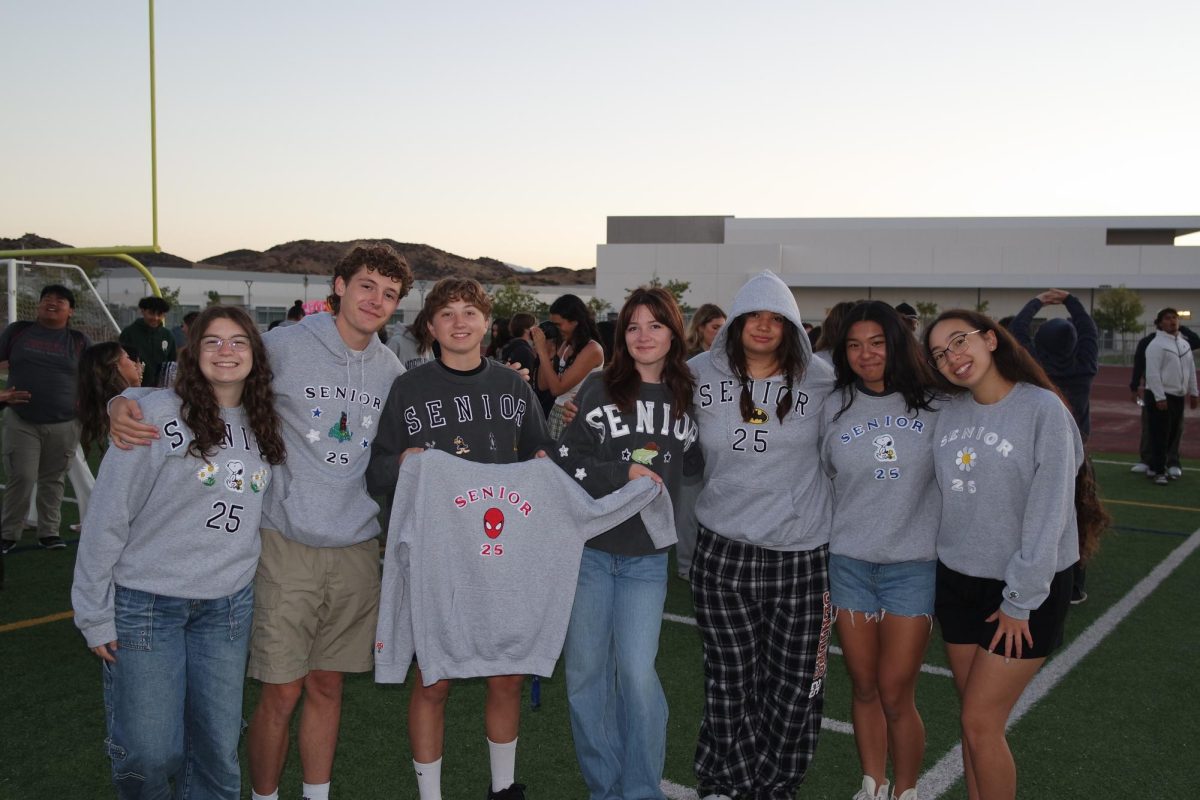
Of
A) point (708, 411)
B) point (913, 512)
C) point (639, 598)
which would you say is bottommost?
point (639, 598)

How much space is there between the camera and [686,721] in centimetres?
471

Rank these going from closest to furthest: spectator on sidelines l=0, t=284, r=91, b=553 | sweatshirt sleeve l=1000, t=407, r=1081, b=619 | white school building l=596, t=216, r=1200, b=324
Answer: sweatshirt sleeve l=1000, t=407, r=1081, b=619 < spectator on sidelines l=0, t=284, r=91, b=553 < white school building l=596, t=216, r=1200, b=324

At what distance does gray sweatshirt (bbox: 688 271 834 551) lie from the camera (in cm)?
353

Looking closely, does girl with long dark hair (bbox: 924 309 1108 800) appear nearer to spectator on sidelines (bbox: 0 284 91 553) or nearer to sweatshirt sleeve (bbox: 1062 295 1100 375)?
sweatshirt sleeve (bbox: 1062 295 1100 375)

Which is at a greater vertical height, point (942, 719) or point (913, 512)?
point (913, 512)

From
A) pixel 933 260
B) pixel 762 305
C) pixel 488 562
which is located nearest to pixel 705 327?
pixel 762 305

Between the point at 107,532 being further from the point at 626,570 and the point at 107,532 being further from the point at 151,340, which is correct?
the point at 151,340

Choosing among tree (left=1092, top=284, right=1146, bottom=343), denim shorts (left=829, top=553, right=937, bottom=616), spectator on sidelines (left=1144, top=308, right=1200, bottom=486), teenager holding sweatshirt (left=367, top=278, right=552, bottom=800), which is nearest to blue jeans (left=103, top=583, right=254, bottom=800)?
teenager holding sweatshirt (left=367, top=278, right=552, bottom=800)

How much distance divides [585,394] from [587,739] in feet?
4.41

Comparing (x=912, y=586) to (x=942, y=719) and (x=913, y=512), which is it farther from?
(x=942, y=719)

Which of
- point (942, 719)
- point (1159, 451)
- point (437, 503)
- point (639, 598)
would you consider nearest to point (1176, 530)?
point (1159, 451)

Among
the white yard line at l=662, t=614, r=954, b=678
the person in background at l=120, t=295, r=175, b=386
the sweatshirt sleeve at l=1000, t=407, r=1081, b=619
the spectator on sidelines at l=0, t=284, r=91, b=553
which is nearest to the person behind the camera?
the sweatshirt sleeve at l=1000, t=407, r=1081, b=619

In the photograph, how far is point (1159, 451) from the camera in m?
12.3

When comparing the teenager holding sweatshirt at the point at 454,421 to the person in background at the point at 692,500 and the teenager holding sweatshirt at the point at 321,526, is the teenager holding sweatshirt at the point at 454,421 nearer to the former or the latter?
the teenager holding sweatshirt at the point at 321,526
